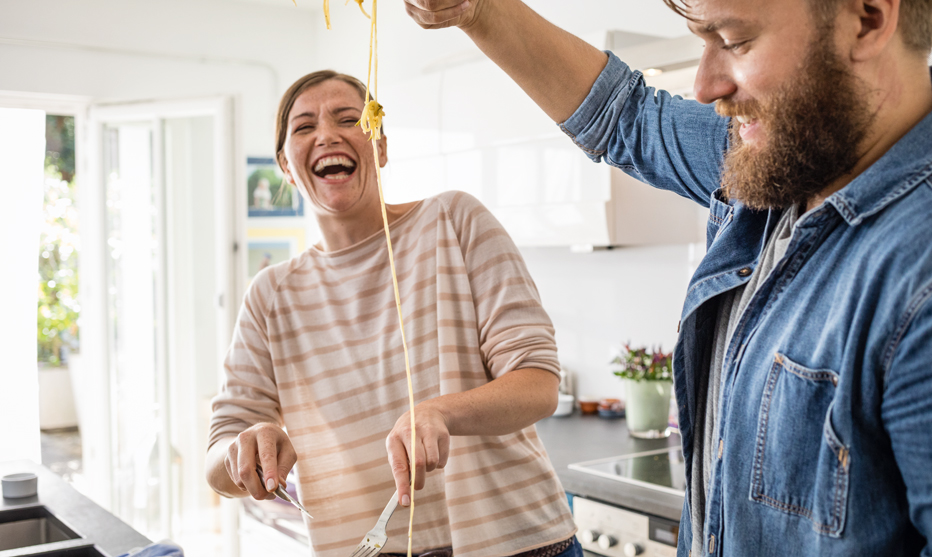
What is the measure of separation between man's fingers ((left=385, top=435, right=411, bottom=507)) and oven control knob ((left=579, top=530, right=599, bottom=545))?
54.2 inches

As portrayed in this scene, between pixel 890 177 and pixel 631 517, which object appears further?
pixel 631 517

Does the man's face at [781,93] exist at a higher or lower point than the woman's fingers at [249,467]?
higher

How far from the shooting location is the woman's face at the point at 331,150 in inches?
54.9

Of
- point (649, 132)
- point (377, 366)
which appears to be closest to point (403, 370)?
point (377, 366)

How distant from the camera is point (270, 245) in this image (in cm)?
464

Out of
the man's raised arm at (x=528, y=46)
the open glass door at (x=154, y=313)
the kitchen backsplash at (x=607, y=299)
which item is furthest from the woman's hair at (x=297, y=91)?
the open glass door at (x=154, y=313)

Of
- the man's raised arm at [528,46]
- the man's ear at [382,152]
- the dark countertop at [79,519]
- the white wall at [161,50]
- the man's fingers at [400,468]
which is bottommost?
the dark countertop at [79,519]

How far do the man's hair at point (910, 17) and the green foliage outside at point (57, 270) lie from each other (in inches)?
271

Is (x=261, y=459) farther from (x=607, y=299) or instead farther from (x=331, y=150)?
(x=607, y=299)

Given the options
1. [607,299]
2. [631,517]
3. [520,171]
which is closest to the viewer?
[631,517]

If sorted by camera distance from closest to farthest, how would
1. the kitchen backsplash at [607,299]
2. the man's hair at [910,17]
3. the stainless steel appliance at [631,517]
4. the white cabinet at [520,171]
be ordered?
the man's hair at [910,17] → the stainless steel appliance at [631,517] → the white cabinet at [520,171] → the kitchen backsplash at [607,299]

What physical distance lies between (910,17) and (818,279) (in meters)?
0.25

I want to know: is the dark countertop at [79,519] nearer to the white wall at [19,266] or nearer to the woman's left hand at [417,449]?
the woman's left hand at [417,449]

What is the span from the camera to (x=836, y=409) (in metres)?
0.67
